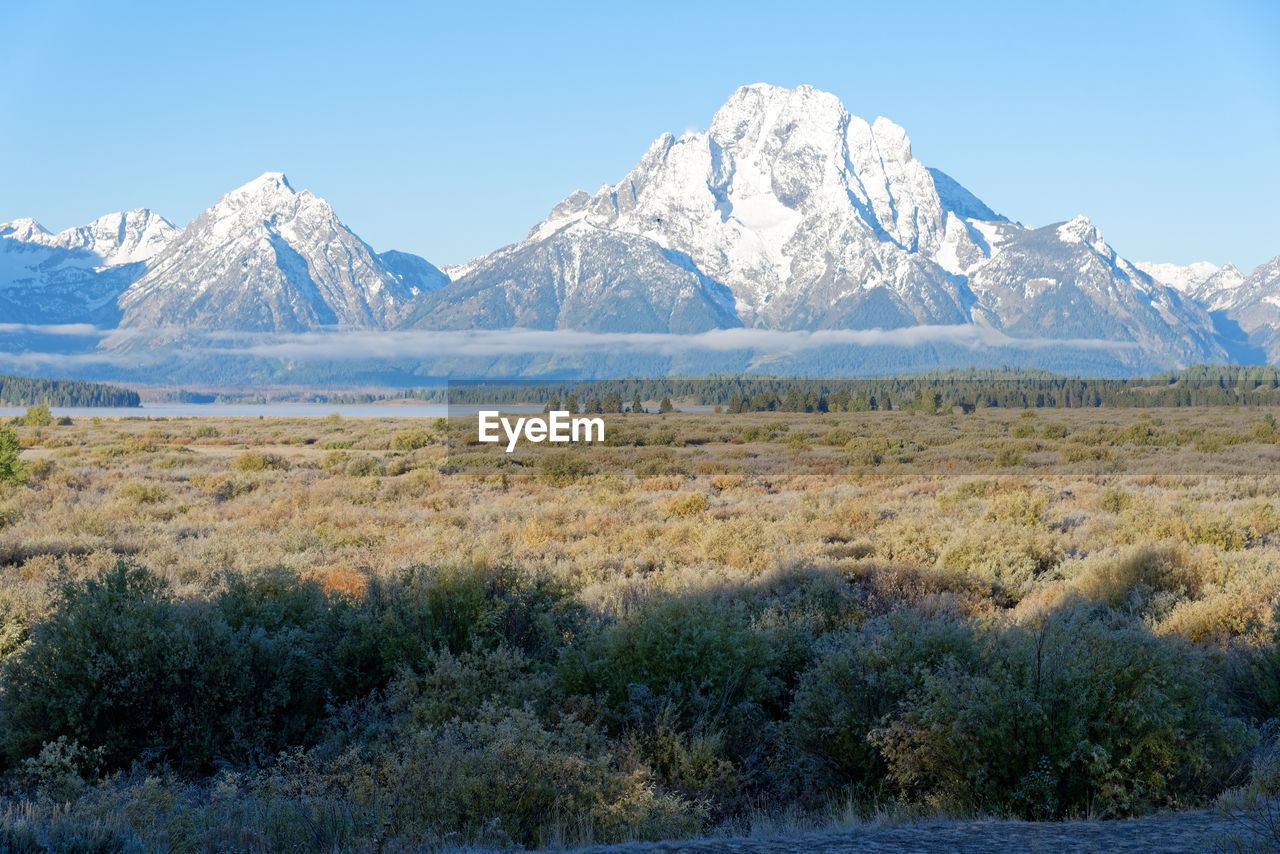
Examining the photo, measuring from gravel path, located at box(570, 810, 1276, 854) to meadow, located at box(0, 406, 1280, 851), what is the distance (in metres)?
0.49

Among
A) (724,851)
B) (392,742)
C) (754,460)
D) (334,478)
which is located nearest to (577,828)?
(724,851)

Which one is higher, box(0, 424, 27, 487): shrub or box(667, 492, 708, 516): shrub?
box(0, 424, 27, 487): shrub

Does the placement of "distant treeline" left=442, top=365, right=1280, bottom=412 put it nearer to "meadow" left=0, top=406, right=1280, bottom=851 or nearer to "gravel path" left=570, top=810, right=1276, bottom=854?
"meadow" left=0, top=406, right=1280, bottom=851

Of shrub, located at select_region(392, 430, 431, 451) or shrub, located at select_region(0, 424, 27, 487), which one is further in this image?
shrub, located at select_region(392, 430, 431, 451)

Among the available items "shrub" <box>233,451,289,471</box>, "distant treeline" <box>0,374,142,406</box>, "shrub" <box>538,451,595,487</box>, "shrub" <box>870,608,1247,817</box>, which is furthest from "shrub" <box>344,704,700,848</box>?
"distant treeline" <box>0,374,142,406</box>

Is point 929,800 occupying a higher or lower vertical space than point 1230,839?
lower

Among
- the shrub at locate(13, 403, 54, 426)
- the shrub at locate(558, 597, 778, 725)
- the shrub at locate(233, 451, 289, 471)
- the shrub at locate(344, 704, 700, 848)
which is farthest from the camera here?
the shrub at locate(13, 403, 54, 426)

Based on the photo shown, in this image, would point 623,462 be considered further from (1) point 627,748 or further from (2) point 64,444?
(2) point 64,444

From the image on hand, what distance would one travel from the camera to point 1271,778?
20.4ft

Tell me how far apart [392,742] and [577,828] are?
2.26 m

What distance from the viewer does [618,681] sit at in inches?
323

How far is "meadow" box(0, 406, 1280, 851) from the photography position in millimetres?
6113

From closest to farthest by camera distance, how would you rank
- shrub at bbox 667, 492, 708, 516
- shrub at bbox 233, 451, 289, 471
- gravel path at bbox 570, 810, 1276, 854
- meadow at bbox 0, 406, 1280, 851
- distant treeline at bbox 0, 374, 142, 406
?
1. gravel path at bbox 570, 810, 1276, 854
2. meadow at bbox 0, 406, 1280, 851
3. shrub at bbox 667, 492, 708, 516
4. shrub at bbox 233, 451, 289, 471
5. distant treeline at bbox 0, 374, 142, 406

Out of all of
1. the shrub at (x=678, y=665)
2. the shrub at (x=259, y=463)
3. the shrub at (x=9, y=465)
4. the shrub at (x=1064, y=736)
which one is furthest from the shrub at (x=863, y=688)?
the shrub at (x=259, y=463)
